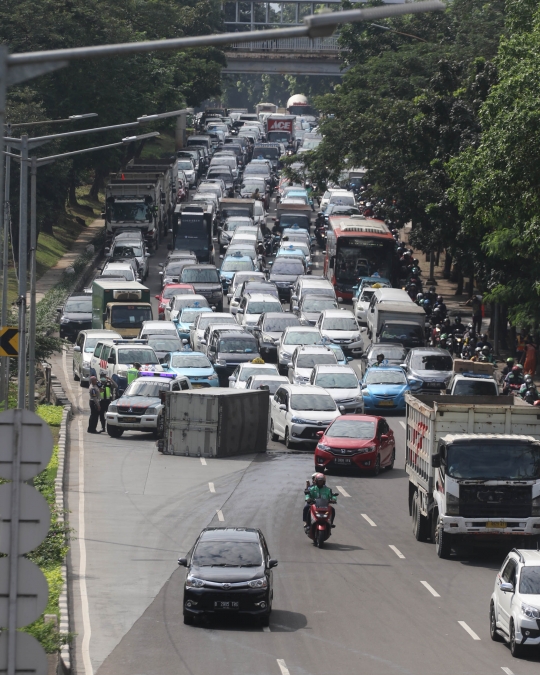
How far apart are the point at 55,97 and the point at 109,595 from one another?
1969 inches

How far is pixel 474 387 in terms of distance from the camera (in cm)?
3772

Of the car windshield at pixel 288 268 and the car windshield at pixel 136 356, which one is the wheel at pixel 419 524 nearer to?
the car windshield at pixel 136 356

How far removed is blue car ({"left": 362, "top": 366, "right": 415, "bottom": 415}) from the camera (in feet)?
132

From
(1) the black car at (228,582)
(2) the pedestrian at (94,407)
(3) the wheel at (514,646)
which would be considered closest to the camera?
(3) the wheel at (514,646)

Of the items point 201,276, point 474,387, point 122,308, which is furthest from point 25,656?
point 201,276

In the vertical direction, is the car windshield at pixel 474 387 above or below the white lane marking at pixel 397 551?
above

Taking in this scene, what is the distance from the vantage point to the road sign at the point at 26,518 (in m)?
9.93

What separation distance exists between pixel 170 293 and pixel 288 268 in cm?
817

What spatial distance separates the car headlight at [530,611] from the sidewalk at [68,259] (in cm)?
4164

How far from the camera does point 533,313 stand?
44531 mm

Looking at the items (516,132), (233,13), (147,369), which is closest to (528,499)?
(516,132)

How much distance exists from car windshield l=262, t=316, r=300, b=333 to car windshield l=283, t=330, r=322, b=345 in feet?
7.30

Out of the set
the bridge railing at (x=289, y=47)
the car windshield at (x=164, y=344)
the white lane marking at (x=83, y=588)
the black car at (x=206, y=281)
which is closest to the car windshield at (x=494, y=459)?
the white lane marking at (x=83, y=588)

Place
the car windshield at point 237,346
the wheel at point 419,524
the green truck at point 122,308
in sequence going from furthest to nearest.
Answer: the green truck at point 122,308, the car windshield at point 237,346, the wheel at point 419,524
